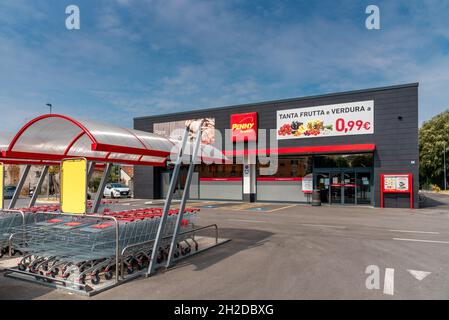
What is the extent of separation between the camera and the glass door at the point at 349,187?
19.6 m

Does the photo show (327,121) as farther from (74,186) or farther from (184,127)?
(74,186)

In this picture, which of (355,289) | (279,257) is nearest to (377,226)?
(279,257)

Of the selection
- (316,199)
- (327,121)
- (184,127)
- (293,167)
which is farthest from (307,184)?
(184,127)

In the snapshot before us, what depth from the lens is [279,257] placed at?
6992 millimetres

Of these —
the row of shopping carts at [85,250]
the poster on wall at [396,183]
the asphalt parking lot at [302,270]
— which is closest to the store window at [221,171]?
the poster on wall at [396,183]

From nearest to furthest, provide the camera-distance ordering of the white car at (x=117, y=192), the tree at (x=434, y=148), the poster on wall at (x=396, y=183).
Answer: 1. the poster on wall at (x=396, y=183)
2. the white car at (x=117, y=192)
3. the tree at (x=434, y=148)

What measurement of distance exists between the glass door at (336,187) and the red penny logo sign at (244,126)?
230 inches

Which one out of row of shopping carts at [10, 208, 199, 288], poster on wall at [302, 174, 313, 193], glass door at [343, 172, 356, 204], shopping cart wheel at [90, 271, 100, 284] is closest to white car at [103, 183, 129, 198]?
poster on wall at [302, 174, 313, 193]

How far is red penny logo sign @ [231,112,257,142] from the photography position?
73.4ft

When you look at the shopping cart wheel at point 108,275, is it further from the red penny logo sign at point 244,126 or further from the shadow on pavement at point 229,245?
the red penny logo sign at point 244,126

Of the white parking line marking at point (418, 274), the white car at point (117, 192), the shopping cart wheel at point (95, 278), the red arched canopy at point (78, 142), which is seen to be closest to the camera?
the shopping cart wheel at point (95, 278)

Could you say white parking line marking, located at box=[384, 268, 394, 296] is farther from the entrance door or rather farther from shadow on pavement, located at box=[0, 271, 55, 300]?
the entrance door

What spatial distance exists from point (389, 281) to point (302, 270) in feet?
4.75
